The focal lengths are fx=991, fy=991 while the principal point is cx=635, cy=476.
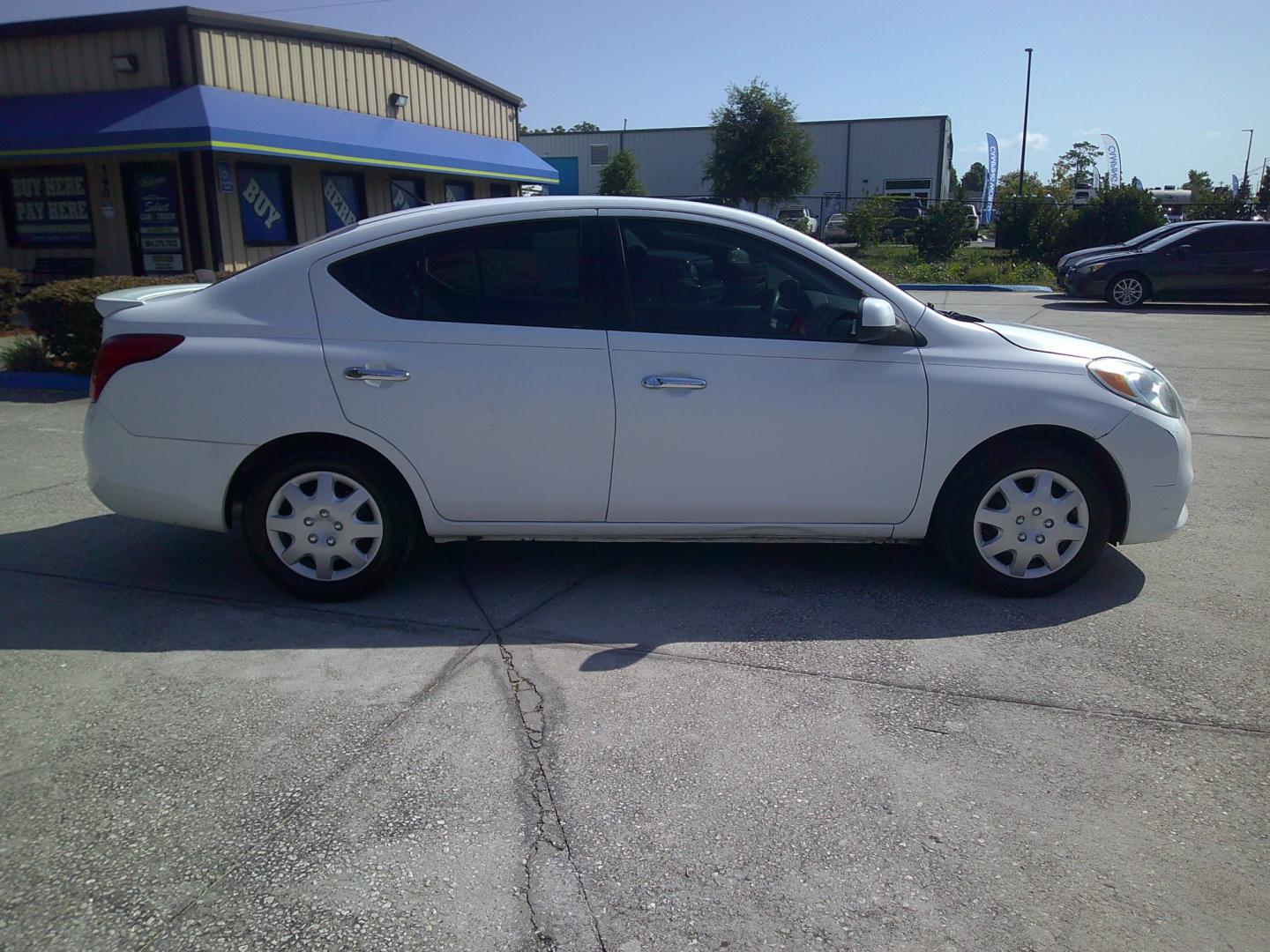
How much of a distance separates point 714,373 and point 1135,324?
557 inches

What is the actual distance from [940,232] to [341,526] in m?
26.5

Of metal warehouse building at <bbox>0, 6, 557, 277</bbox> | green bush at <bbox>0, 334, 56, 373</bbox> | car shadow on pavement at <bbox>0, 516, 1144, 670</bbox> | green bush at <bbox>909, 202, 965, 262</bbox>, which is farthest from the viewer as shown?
green bush at <bbox>909, 202, 965, 262</bbox>

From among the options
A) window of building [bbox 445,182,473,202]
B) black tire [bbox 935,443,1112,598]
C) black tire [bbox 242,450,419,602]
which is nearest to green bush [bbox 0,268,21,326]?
window of building [bbox 445,182,473,202]

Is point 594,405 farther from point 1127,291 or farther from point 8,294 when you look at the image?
point 1127,291

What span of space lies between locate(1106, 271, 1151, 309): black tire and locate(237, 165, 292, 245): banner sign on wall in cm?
1500

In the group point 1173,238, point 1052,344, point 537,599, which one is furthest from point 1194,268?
point 537,599

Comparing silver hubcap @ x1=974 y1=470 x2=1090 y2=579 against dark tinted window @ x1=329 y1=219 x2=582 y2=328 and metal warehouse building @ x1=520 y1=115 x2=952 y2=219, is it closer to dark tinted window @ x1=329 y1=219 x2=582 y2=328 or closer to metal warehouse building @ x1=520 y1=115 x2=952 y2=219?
dark tinted window @ x1=329 y1=219 x2=582 y2=328

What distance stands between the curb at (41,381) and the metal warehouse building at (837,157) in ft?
137

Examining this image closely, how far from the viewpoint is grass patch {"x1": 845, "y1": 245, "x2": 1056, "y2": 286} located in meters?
24.7

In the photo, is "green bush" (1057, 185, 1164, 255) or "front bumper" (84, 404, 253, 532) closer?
"front bumper" (84, 404, 253, 532)

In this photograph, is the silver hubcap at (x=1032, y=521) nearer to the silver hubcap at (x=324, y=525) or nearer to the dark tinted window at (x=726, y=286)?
the dark tinted window at (x=726, y=286)

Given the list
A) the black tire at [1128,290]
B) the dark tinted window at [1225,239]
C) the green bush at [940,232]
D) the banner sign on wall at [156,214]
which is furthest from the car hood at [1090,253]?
the banner sign on wall at [156,214]

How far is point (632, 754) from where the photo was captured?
335 centimetres

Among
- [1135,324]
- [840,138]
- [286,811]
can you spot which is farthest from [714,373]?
[840,138]
